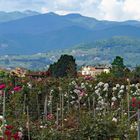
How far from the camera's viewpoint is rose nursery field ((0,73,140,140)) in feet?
34.7

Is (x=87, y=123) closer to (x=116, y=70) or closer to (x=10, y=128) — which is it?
(x=10, y=128)

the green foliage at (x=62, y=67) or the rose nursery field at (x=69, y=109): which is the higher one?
the green foliage at (x=62, y=67)

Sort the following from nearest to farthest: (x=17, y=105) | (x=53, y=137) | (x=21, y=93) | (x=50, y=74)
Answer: (x=53, y=137), (x=17, y=105), (x=21, y=93), (x=50, y=74)

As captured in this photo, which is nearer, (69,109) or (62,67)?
(69,109)

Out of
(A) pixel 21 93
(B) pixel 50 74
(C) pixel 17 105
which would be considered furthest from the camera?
(B) pixel 50 74

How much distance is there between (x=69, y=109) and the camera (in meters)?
16.6

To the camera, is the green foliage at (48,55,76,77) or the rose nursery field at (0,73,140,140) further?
the green foliage at (48,55,76,77)

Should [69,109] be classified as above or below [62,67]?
below

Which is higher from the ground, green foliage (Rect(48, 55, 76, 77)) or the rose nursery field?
green foliage (Rect(48, 55, 76, 77))

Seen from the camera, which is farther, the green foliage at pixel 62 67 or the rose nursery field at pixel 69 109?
the green foliage at pixel 62 67

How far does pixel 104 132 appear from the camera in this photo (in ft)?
34.6

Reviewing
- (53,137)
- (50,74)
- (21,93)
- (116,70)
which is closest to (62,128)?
(53,137)

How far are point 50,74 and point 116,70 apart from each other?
5.22m

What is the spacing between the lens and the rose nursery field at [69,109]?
416 inches
